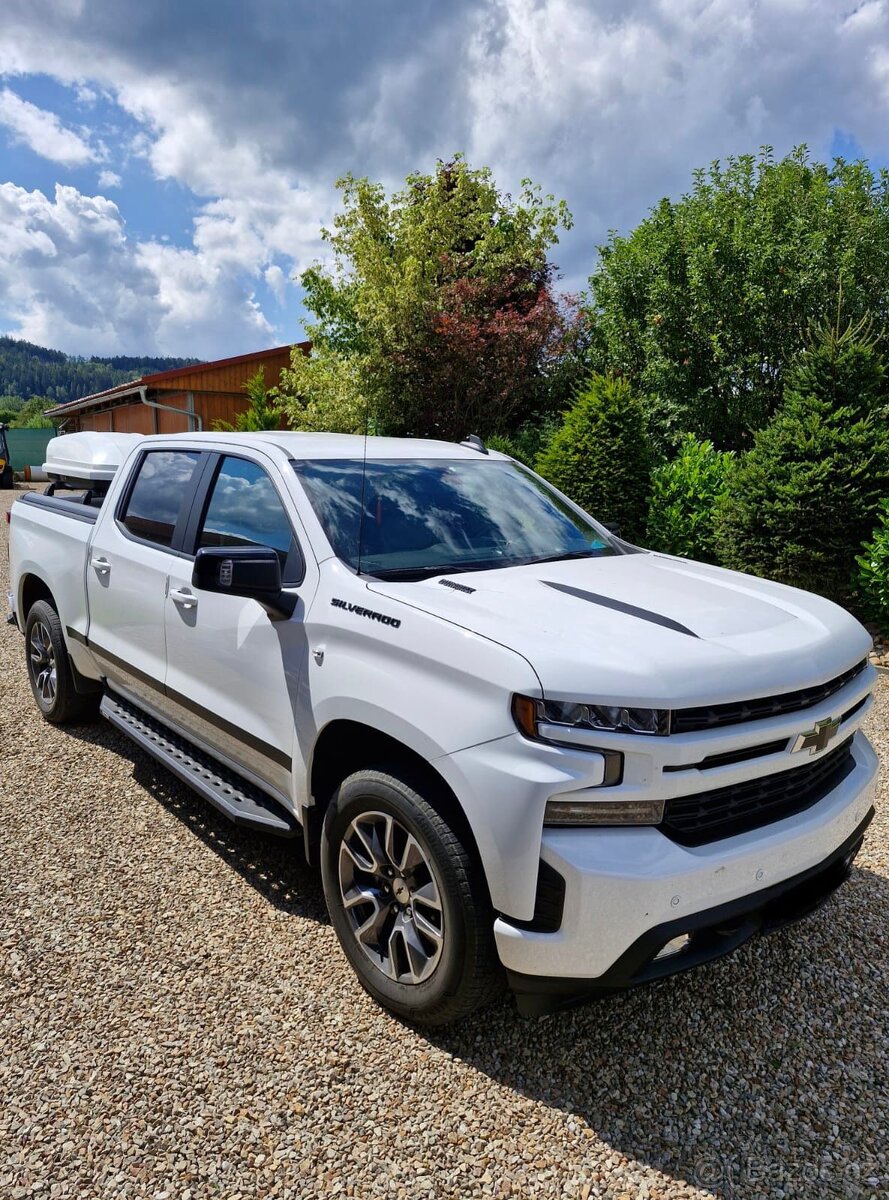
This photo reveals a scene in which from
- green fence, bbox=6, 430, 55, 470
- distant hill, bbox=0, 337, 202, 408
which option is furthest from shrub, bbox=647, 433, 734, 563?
distant hill, bbox=0, 337, 202, 408

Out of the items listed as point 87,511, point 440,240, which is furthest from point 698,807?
point 440,240

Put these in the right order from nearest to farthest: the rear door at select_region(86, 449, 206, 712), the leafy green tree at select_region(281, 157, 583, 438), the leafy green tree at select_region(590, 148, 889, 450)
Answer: the rear door at select_region(86, 449, 206, 712) → the leafy green tree at select_region(590, 148, 889, 450) → the leafy green tree at select_region(281, 157, 583, 438)

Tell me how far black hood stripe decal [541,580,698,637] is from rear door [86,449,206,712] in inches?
74.3

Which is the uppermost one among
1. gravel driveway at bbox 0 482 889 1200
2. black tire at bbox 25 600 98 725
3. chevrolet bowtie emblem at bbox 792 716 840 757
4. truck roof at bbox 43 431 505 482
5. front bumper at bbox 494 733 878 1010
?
truck roof at bbox 43 431 505 482

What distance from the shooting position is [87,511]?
4.67 m

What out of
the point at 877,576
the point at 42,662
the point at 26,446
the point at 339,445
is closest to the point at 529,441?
the point at 877,576

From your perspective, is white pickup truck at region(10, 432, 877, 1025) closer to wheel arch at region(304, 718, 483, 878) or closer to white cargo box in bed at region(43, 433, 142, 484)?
wheel arch at region(304, 718, 483, 878)

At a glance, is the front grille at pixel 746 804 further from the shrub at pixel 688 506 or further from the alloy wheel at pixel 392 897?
the shrub at pixel 688 506

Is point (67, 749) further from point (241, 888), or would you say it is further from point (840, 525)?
point (840, 525)

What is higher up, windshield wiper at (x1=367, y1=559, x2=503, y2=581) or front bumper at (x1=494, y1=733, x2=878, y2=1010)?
windshield wiper at (x1=367, y1=559, x2=503, y2=581)

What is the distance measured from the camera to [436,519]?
10.3 feet

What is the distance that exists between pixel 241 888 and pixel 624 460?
7263 mm

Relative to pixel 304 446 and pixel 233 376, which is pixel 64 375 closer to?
pixel 233 376

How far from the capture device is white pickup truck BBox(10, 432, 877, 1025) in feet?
6.49
